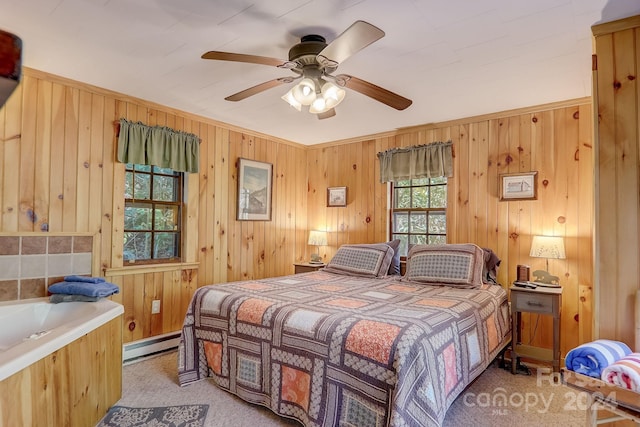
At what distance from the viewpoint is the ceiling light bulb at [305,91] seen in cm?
216

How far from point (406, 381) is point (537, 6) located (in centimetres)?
195

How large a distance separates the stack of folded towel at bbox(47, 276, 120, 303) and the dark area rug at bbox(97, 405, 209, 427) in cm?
74

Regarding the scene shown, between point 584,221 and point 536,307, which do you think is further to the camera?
point 584,221

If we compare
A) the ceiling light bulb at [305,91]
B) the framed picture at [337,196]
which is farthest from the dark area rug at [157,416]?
the framed picture at [337,196]

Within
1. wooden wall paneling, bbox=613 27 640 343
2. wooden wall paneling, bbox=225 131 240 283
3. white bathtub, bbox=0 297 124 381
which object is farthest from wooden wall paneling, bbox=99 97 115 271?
wooden wall paneling, bbox=613 27 640 343

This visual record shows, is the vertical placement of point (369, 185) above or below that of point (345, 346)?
above

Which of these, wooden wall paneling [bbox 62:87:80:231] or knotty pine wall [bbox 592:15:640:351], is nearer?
knotty pine wall [bbox 592:15:640:351]

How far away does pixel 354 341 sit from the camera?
185 centimetres

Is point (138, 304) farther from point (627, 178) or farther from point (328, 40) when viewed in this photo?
point (627, 178)

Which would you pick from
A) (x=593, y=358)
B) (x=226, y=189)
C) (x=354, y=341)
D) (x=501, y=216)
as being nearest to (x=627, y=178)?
(x=593, y=358)

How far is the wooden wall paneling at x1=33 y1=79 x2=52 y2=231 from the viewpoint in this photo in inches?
106

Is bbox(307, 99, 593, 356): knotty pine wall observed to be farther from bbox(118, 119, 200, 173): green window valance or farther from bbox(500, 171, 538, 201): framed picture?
bbox(118, 119, 200, 173): green window valance

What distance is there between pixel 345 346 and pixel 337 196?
293cm

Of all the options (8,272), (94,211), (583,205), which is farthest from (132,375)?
(583,205)
